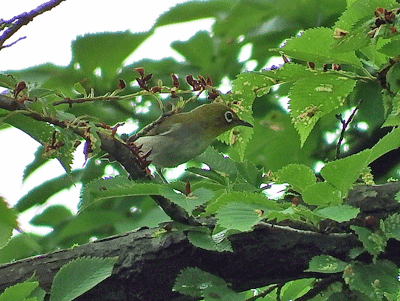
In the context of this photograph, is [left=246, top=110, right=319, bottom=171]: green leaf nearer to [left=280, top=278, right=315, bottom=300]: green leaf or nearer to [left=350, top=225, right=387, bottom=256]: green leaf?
[left=280, top=278, right=315, bottom=300]: green leaf

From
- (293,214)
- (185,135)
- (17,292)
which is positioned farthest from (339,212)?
(185,135)

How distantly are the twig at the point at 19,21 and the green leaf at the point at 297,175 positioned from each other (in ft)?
1.72

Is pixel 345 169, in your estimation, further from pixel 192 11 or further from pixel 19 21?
pixel 192 11

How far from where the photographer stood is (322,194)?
107 cm

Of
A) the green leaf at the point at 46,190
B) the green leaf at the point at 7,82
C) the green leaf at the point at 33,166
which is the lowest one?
the green leaf at the point at 46,190

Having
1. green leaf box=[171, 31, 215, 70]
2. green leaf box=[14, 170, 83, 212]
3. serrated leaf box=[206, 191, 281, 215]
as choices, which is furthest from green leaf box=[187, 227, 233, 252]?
green leaf box=[171, 31, 215, 70]

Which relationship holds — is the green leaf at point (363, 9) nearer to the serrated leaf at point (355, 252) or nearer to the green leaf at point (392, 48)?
the green leaf at point (392, 48)

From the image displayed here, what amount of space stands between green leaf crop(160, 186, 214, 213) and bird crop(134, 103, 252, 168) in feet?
2.62

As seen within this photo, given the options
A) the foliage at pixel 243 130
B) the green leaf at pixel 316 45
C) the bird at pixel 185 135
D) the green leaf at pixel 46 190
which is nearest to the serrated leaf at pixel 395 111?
the foliage at pixel 243 130

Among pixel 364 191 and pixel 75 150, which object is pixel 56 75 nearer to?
pixel 75 150

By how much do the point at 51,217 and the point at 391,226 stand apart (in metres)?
1.01

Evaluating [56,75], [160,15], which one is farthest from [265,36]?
[56,75]

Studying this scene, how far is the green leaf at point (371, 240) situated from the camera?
110 cm

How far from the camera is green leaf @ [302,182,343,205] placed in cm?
105
